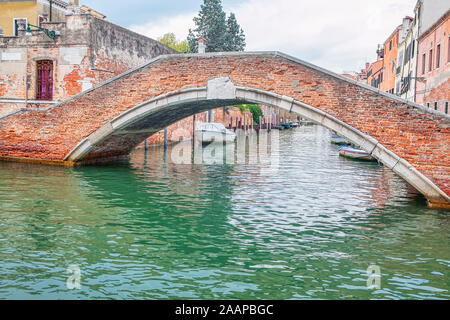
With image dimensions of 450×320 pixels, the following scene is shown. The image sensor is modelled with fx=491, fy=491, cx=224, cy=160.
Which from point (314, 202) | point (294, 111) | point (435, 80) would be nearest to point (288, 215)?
point (314, 202)

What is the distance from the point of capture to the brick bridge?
8148 mm

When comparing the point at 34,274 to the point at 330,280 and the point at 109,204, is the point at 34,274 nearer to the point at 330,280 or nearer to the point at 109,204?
the point at 330,280

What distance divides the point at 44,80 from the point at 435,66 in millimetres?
11212

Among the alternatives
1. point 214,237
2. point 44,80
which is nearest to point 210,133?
point 44,80

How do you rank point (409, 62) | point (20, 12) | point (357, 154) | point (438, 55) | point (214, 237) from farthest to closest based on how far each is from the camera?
1. point (20, 12)
2. point (409, 62)
3. point (357, 154)
4. point (438, 55)
5. point (214, 237)

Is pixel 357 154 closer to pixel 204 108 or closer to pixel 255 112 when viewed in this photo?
pixel 204 108

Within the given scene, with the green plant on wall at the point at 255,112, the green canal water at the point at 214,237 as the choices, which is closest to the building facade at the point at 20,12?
the green canal water at the point at 214,237

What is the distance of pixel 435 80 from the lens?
13.9 meters

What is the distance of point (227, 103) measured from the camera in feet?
41.1

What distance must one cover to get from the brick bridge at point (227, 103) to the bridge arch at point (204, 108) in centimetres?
2

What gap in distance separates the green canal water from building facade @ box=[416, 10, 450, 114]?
3.63 meters

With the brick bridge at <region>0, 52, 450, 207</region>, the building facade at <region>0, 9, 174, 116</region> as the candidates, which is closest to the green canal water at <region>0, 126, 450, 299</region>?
the brick bridge at <region>0, 52, 450, 207</region>

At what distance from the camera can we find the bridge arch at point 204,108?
8.25 m

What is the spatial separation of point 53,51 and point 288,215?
30.8 ft
